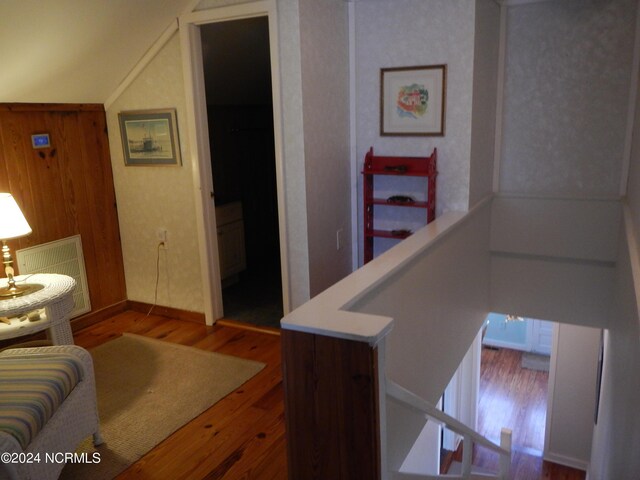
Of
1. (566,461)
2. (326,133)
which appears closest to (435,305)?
(326,133)

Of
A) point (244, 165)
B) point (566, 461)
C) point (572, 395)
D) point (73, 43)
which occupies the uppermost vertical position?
point (73, 43)

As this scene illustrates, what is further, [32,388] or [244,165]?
[244,165]

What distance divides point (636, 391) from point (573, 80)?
2644 mm

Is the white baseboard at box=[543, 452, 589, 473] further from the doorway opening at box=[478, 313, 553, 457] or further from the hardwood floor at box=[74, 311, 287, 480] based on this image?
the hardwood floor at box=[74, 311, 287, 480]

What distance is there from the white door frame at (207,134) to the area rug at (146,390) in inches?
20.0

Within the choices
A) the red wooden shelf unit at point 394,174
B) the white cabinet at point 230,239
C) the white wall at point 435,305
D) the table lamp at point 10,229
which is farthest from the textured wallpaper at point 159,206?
the white wall at point 435,305

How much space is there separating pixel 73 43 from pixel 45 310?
1.54 m

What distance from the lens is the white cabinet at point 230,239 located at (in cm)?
443

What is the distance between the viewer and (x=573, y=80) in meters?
3.52

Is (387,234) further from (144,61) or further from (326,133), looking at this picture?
(144,61)

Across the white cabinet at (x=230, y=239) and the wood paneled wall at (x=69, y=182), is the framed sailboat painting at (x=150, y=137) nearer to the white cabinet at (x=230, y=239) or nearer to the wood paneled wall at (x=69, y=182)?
the wood paneled wall at (x=69, y=182)

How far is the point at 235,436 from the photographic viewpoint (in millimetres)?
2475

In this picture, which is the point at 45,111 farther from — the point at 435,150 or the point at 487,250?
the point at 487,250

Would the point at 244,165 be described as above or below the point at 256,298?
above
